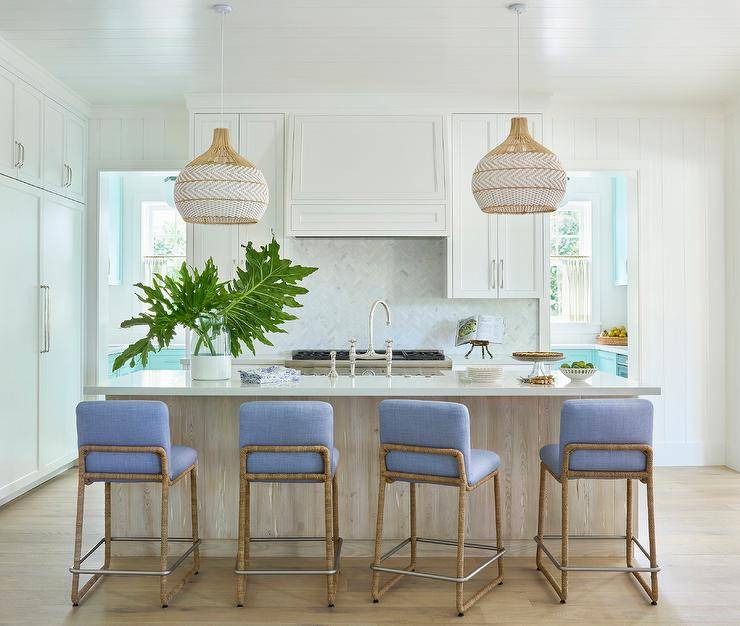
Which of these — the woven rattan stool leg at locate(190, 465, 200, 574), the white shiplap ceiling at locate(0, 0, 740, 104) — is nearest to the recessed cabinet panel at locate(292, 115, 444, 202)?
the white shiplap ceiling at locate(0, 0, 740, 104)

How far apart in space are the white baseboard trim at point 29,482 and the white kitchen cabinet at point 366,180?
7.60ft

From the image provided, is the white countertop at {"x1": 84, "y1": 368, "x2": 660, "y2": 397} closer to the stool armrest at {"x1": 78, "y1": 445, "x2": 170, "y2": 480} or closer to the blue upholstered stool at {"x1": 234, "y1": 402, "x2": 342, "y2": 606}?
the blue upholstered stool at {"x1": 234, "y1": 402, "x2": 342, "y2": 606}

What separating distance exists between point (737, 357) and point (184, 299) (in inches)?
165

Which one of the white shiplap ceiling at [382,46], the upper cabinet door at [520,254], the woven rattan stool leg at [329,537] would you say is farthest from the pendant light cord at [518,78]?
the woven rattan stool leg at [329,537]

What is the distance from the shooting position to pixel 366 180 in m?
5.05

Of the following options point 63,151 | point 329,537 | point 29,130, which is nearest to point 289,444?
point 329,537

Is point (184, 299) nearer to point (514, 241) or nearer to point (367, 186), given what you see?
point (367, 186)

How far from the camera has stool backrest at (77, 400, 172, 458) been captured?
2758 mm

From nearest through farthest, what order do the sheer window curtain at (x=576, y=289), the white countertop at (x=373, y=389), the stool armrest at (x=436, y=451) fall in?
the stool armrest at (x=436, y=451) < the white countertop at (x=373, y=389) < the sheer window curtain at (x=576, y=289)

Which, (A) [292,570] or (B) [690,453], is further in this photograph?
(B) [690,453]

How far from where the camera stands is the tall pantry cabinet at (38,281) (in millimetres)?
4266

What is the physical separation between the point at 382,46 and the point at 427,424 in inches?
99.3

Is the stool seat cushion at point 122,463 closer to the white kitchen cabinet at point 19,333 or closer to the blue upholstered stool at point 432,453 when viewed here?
the blue upholstered stool at point 432,453

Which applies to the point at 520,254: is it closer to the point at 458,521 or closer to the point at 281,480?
the point at 458,521
